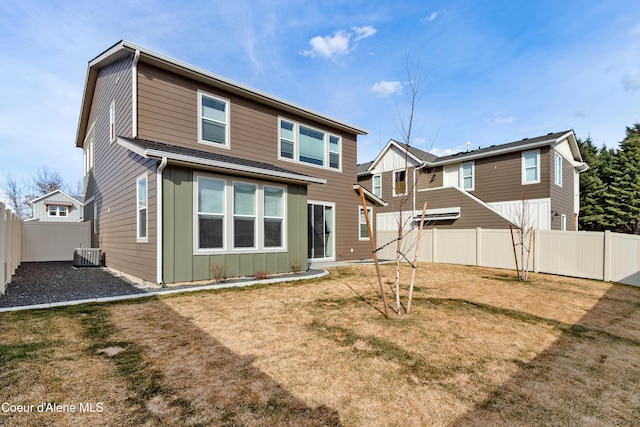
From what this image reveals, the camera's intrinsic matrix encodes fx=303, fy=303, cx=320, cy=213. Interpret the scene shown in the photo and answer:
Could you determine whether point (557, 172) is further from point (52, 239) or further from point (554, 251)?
point (52, 239)

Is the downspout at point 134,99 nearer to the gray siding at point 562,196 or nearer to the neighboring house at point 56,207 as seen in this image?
the gray siding at point 562,196

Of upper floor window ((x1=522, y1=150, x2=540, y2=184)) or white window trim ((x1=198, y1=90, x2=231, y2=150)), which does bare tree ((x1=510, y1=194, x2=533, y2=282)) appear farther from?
white window trim ((x1=198, y1=90, x2=231, y2=150))

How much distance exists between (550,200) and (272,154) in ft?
43.1

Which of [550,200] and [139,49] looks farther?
[550,200]

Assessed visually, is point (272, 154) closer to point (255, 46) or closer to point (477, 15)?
point (255, 46)

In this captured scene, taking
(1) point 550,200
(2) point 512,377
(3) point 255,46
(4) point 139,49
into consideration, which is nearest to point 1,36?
(4) point 139,49

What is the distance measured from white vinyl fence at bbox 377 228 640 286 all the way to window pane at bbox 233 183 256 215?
175 inches

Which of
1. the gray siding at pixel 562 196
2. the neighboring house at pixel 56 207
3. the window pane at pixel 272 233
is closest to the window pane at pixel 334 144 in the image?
the window pane at pixel 272 233

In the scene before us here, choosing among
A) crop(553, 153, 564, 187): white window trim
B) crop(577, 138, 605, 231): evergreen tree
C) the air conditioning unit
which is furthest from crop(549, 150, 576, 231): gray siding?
the air conditioning unit

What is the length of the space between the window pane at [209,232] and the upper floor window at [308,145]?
4216 millimetres

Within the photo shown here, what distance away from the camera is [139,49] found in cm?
758

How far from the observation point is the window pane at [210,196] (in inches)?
284

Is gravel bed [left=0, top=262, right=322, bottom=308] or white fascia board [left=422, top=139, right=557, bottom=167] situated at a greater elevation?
white fascia board [left=422, top=139, right=557, bottom=167]

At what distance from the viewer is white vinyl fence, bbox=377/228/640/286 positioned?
950 cm
